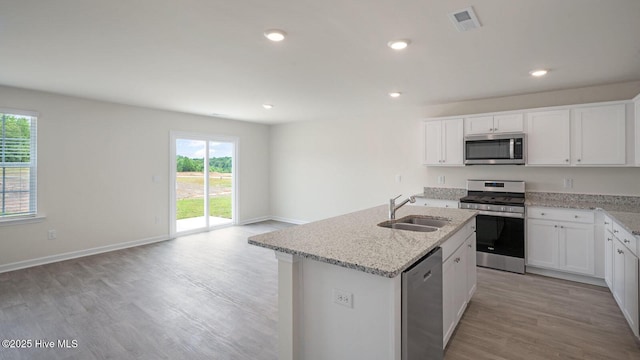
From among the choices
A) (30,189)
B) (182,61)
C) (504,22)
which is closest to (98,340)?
(182,61)

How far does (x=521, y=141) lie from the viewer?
4141 millimetres

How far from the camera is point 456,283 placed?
252 centimetres

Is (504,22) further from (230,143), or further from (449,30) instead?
(230,143)

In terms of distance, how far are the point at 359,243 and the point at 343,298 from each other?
36 centimetres

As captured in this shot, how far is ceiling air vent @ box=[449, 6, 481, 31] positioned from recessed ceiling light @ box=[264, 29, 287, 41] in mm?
1235

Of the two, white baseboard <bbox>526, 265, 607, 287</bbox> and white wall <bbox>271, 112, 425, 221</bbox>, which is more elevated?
white wall <bbox>271, 112, 425, 221</bbox>

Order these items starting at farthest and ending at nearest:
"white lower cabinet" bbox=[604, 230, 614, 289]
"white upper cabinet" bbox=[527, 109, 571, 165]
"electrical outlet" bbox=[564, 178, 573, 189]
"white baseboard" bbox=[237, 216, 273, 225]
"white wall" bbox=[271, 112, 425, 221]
Answer: "white baseboard" bbox=[237, 216, 273, 225] → "white wall" bbox=[271, 112, 425, 221] → "electrical outlet" bbox=[564, 178, 573, 189] → "white upper cabinet" bbox=[527, 109, 571, 165] → "white lower cabinet" bbox=[604, 230, 614, 289]

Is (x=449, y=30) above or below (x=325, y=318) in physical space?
above

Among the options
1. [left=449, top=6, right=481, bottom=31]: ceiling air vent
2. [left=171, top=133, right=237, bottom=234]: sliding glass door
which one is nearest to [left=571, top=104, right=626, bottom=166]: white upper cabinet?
[left=449, top=6, right=481, bottom=31]: ceiling air vent

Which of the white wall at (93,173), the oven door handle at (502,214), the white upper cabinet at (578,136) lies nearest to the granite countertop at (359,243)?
the oven door handle at (502,214)

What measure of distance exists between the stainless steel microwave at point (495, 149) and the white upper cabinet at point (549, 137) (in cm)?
12

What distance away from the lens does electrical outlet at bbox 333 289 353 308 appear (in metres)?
1.68

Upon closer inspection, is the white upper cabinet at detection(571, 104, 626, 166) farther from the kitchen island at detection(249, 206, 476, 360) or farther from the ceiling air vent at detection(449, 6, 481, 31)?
the kitchen island at detection(249, 206, 476, 360)

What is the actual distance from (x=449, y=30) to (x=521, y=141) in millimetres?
2537
